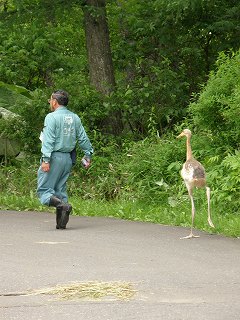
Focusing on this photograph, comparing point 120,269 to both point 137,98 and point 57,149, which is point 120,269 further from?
point 137,98

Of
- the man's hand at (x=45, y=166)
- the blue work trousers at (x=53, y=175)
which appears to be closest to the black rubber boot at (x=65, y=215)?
the blue work trousers at (x=53, y=175)

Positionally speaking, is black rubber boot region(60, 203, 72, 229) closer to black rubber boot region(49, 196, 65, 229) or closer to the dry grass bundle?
black rubber boot region(49, 196, 65, 229)

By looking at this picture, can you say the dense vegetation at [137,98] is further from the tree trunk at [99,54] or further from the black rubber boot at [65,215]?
the black rubber boot at [65,215]

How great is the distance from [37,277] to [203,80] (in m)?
14.7

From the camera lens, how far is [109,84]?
76.1 ft

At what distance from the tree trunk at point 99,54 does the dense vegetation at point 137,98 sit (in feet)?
0.87

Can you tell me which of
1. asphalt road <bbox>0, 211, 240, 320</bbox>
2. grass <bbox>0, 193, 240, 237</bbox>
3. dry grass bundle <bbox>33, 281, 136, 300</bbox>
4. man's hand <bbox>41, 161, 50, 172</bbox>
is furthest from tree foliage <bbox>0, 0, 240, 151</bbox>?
dry grass bundle <bbox>33, 281, 136, 300</bbox>

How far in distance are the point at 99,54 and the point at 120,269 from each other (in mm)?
13290

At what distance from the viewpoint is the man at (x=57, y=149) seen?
575 inches

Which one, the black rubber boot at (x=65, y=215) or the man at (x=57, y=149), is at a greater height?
the man at (x=57, y=149)

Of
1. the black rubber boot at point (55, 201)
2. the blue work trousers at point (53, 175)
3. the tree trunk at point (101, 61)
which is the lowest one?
the black rubber boot at point (55, 201)

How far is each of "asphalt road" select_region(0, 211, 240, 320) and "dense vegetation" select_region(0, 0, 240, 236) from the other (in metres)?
2.58

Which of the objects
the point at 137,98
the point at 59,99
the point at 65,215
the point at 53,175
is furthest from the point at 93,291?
the point at 137,98

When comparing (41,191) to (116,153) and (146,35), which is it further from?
(146,35)
